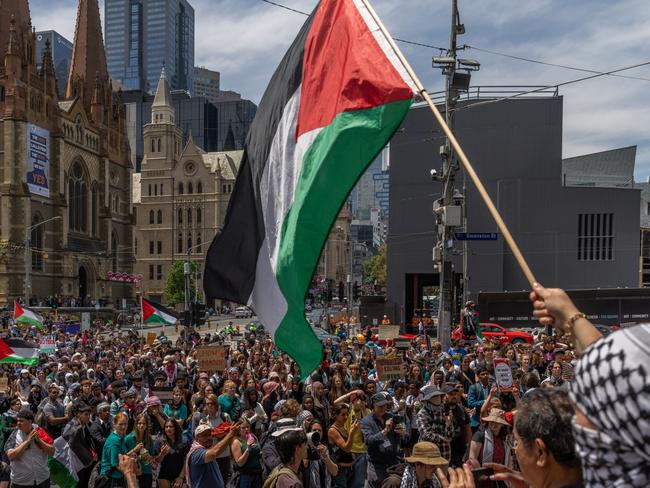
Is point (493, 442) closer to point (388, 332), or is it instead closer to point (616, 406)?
point (616, 406)

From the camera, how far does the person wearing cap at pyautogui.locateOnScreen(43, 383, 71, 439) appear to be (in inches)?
387

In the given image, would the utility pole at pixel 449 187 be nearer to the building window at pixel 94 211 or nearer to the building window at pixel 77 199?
the building window at pixel 77 199

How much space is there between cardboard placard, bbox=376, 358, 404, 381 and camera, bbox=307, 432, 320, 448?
4874 mm

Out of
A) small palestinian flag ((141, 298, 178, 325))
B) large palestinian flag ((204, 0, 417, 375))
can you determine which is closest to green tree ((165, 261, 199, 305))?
small palestinian flag ((141, 298, 178, 325))

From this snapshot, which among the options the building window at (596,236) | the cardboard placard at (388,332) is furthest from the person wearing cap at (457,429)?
the building window at (596,236)

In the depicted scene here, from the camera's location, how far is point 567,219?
41.2 m

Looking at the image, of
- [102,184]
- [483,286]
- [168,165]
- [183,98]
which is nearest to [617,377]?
[483,286]

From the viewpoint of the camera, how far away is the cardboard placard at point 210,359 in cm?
1459

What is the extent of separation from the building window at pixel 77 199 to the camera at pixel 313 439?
218 ft

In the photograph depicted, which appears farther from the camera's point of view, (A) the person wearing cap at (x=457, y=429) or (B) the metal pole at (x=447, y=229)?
(B) the metal pole at (x=447, y=229)

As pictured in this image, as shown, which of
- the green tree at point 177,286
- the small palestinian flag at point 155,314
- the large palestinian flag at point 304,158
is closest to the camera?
the large palestinian flag at point 304,158

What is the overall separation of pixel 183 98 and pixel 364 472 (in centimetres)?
15171

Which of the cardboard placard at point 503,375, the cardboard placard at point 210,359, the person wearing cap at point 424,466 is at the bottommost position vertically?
the cardboard placard at point 210,359

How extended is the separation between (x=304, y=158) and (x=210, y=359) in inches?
380
